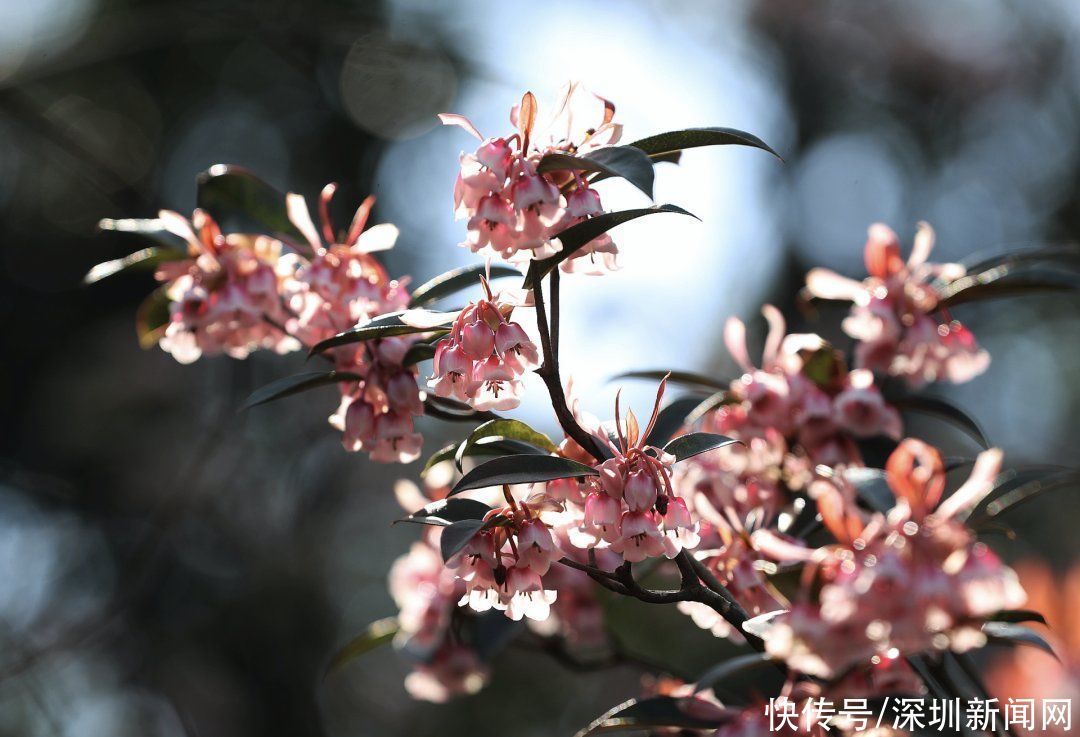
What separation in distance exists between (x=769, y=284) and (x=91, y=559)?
3538 mm

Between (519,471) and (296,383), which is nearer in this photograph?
(519,471)

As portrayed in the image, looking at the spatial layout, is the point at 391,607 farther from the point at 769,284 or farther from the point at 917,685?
the point at 917,685

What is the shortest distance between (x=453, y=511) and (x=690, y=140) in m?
0.43

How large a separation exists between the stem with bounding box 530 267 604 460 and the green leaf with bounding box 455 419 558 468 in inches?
2.7

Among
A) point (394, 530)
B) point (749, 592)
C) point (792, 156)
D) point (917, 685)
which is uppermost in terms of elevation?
point (792, 156)

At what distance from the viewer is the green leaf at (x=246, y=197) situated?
1.29 meters

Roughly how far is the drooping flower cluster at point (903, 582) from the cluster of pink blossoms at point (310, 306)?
1.69ft

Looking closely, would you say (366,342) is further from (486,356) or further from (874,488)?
(874,488)

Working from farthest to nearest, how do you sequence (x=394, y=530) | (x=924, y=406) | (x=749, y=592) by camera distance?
(x=394, y=530) < (x=924, y=406) < (x=749, y=592)

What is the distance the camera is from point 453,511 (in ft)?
3.22

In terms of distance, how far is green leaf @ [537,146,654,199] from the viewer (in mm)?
806

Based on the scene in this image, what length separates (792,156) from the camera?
18.8 ft

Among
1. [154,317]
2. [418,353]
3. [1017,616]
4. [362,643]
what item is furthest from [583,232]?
[362,643]

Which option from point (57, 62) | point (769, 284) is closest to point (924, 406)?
point (57, 62)
